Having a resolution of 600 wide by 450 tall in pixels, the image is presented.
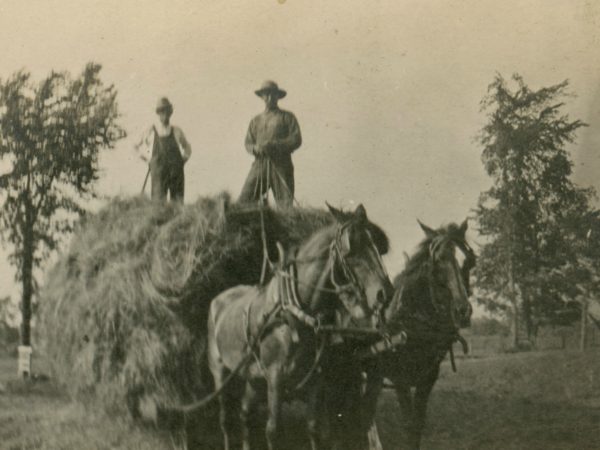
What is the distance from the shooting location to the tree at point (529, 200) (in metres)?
4.70

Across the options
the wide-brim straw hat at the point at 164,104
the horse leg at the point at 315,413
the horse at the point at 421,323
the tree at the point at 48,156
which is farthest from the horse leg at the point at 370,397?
the tree at the point at 48,156

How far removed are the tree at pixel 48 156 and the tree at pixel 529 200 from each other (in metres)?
2.90

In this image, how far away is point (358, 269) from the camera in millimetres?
3535

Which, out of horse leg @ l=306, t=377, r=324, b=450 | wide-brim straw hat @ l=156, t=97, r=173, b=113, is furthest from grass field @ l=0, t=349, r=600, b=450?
wide-brim straw hat @ l=156, t=97, r=173, b=113

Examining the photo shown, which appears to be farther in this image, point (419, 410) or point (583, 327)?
point (583, 327)

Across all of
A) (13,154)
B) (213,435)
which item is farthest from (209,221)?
(13,154)

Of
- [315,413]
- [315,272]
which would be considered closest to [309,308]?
[315,272]

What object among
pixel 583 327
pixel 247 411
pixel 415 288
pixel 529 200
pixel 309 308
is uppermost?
pixel 529 200

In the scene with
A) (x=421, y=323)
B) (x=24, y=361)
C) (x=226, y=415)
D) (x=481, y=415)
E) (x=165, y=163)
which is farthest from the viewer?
(x=24, y=361)

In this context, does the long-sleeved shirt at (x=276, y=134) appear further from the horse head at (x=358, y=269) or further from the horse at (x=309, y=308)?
the horse head at (x=358, y=269)

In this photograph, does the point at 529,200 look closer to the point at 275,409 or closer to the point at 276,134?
the point at 276,134

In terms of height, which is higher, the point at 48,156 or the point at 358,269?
the point at 48,156

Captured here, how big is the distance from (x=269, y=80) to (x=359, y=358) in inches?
85.6

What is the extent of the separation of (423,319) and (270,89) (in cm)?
200
